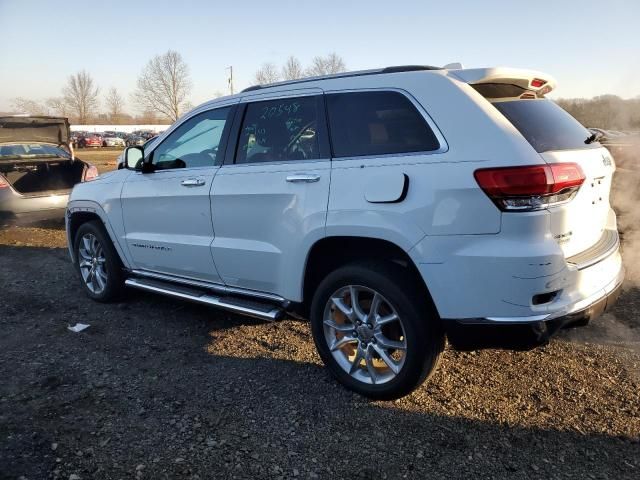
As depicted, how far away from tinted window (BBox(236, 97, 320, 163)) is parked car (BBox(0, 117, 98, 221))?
5.48 m

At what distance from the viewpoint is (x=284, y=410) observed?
3.04 meters

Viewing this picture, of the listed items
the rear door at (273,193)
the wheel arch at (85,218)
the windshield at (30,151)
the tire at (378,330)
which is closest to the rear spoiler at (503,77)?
the rear door at (273,193)

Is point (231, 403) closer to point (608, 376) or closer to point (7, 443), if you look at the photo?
point (7, 443)

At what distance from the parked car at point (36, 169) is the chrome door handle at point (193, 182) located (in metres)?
4.99

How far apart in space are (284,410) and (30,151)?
27.0 ft

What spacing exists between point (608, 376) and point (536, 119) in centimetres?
176

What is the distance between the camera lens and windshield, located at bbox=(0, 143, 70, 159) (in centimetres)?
884

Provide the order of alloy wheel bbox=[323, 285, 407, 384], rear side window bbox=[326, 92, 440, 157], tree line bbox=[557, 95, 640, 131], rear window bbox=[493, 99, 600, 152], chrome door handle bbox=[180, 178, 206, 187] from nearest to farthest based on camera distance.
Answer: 1. rear window bbox=[493, 99, 600, 152]
2. rear side window bbox=[326, 92, 440, 157]
3. alloy wheel bbox=[323, 285, 407, 384]
4. chrome door handle bbox=[180, 178, 206, 187]
5. tree line bbox=[557, 95, 640, 131]

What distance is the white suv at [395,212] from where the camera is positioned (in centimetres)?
250

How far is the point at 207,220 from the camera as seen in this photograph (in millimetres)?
3809

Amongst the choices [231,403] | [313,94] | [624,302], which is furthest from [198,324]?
[624,302]

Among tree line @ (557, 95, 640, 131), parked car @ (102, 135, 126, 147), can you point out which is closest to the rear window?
tree line @ (557, 95, 640, 131)

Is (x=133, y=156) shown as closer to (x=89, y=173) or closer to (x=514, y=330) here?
(x=514, y=330)

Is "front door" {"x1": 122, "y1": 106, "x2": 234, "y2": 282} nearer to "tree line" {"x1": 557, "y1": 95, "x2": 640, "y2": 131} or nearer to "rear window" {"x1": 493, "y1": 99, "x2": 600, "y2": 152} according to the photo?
"rear window" {"x1": 493, "y1": 99, "x2": 600, "y2": 152}
